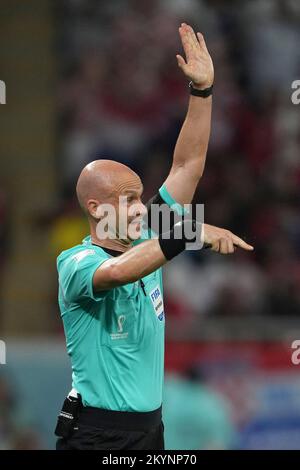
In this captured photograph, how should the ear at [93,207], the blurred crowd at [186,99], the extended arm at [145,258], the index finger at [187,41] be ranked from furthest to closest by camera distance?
the blurred crowd at [186,99], the index finger at [187,41], the ear at [93,207], the extended arm at [145,258]

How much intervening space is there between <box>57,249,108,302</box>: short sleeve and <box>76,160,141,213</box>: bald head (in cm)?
29

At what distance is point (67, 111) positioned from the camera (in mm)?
12367

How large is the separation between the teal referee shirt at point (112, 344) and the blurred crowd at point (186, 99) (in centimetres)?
618

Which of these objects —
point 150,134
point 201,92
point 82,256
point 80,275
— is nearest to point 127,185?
point 82,256

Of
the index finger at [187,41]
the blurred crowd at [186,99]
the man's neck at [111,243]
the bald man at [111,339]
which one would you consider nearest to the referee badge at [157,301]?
the bald man at [111,339]

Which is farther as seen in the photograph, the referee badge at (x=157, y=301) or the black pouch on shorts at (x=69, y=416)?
the referee badge at (x=157, y=301)

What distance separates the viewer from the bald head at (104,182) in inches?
206

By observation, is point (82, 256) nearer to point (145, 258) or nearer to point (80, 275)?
point (80, 275)

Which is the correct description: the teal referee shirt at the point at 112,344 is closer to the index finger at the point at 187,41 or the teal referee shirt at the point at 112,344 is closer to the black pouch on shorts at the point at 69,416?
the black pouch on shorts at the point at 69,416

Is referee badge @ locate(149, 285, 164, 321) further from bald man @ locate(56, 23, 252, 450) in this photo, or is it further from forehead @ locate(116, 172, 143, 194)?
forehead @ locate(116, 172, 143, 194)

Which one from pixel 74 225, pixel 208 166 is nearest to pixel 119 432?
pixel 74 225

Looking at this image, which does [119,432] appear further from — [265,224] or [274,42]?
[274,42]
